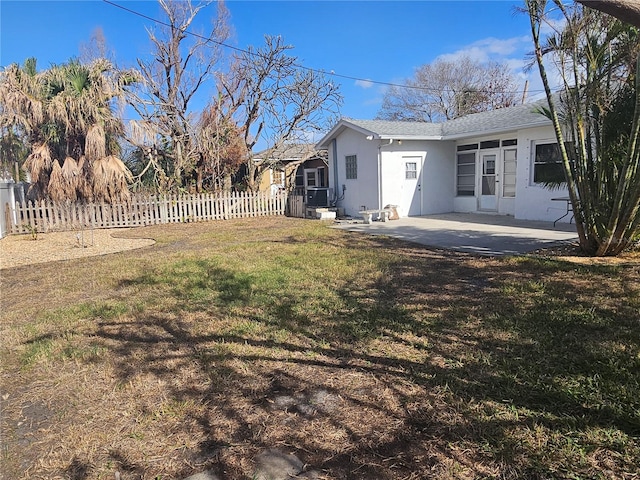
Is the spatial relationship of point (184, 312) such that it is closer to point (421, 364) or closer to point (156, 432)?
point (156, 432)

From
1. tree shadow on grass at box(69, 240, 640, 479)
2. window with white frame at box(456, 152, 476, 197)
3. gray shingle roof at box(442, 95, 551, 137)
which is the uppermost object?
gray shingle roof at box(442, 95, 551, 137)

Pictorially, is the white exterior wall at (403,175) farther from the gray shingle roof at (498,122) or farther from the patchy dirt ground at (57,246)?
the patchy dirt ground at (57,246)

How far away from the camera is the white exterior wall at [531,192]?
1131cm

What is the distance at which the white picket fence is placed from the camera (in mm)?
12461

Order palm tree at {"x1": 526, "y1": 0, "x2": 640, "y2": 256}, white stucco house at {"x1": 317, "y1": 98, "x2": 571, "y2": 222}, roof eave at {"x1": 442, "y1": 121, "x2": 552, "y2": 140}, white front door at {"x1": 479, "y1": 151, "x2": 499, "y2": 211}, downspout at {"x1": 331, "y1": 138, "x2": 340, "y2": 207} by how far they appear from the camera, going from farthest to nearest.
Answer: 1. downspout at {"x1": 331, "y1": 138, "x2": 340, "y2": 207}
2. white front door at {"x1": 479, "y1": 151, "x2": 499, "y2": 211}
3. white stucco house at {"x1": 317, "y1": 98, "x2": 571, "y2": 222}
4. roof eave at {"x1": 442, "y1": 121, "x2": 552, "y2": 140}
5. palm tree at {"x1": 526, "y1": 0, "x2": 640, "y2": 256}

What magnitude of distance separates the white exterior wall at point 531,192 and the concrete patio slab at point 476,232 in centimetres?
46

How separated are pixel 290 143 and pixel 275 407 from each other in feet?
60.9

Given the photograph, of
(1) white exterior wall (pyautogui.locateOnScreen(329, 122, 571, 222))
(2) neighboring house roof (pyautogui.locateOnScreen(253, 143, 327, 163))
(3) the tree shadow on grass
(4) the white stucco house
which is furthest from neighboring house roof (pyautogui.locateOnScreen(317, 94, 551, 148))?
(3) the tree shadow on grass

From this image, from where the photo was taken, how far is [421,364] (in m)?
→ 3.32

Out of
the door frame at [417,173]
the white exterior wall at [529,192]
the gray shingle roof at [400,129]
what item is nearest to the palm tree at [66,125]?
the gray shingle roof at [400,129]

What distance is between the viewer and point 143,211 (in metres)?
14.4

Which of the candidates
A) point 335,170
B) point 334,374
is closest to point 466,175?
point 335,170

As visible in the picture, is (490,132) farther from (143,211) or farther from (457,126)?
(143,211)

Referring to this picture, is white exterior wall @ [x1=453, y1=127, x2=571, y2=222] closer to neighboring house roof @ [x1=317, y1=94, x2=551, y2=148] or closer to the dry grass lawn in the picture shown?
neighboring house roof @ [x1=317, y1=94, x2=551, y2=148]
